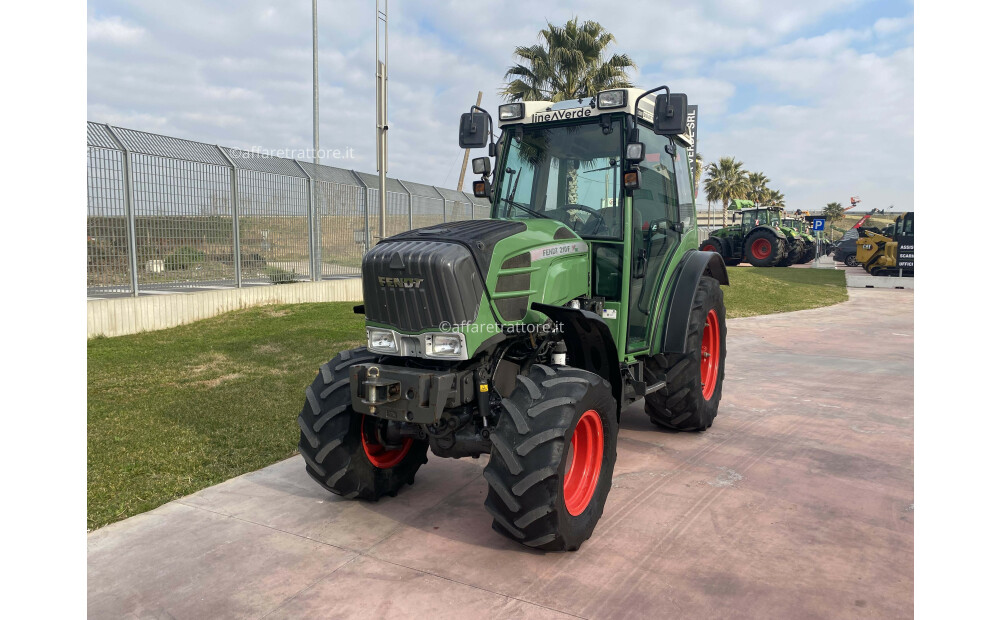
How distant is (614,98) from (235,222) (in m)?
9.02

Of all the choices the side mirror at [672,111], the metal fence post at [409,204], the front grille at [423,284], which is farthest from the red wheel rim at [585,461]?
the metal fence post at [409,204]

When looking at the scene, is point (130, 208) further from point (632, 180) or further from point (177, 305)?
point (632, 180)

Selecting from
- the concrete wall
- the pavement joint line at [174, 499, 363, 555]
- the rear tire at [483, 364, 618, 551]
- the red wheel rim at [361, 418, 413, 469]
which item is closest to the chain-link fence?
the concrete wall

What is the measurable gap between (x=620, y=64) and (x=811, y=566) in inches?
810

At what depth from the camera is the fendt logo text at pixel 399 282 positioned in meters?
3.63

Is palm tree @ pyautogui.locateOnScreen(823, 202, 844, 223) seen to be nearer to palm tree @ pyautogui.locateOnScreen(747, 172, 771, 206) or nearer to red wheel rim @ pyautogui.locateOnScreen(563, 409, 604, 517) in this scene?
palm tree @ pyautogui.locateOnScreen(747, 172, 771, 206)

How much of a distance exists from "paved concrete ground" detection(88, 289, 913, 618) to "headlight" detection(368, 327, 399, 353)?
1.01 m

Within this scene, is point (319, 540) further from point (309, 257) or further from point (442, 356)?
point (309, 257)

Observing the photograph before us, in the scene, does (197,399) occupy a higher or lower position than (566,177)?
Answer: lower

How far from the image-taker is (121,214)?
9.91 metres

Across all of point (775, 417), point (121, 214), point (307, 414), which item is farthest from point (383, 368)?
point (121, 214)

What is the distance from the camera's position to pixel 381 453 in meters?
4.32

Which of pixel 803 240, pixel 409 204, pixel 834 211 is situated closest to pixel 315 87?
pixel 409 204

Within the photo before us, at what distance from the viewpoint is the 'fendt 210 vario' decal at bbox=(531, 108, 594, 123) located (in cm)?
478
